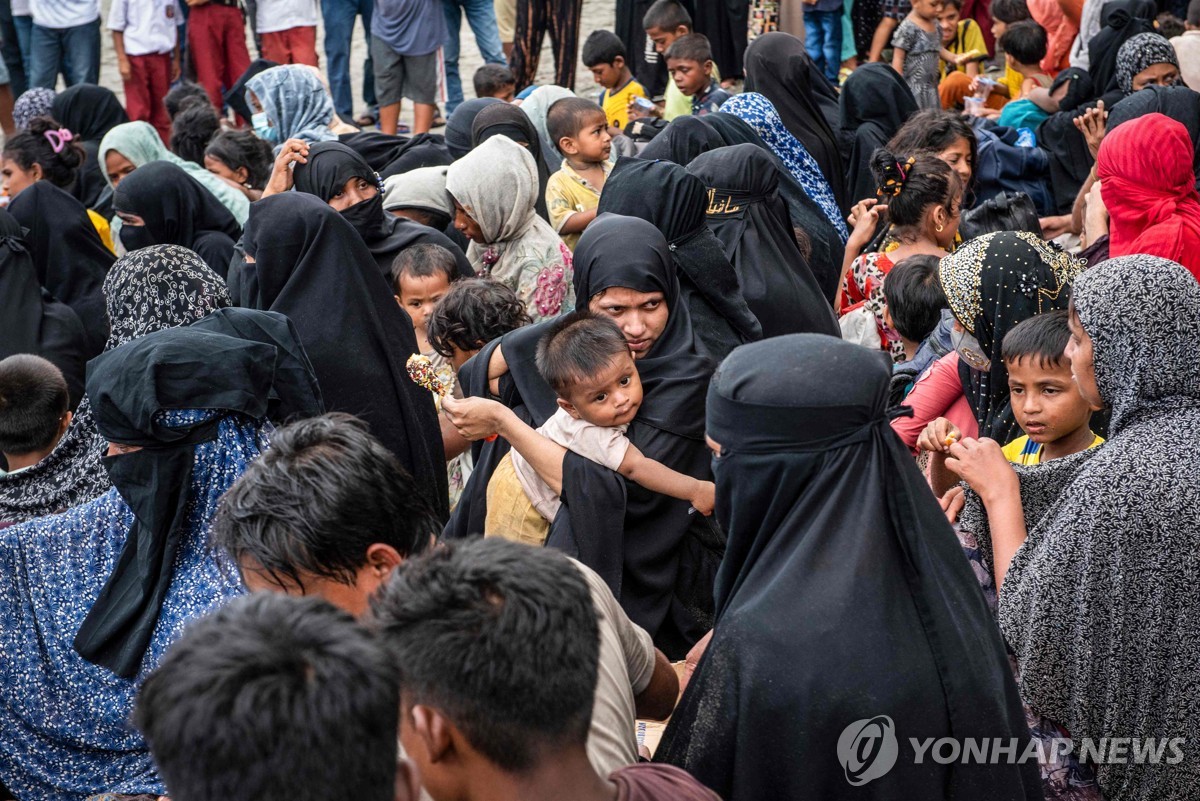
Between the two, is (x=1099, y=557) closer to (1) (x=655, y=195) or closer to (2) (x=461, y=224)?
(1) (x=655, y=195)

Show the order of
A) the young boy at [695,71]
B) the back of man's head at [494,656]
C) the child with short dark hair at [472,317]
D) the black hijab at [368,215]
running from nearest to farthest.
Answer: the back of man's head at [494,656]
the child with short dark hair at [472,317]
the black hijab at [368,215]
the young boy at [695,71]

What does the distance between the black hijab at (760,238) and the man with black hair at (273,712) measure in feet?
10.0

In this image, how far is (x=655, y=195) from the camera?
392 centimetres

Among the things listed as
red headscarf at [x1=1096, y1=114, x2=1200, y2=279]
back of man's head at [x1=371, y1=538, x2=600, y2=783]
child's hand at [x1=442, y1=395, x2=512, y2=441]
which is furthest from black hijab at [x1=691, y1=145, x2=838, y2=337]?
back of man's head at [x1=371, y1=538, x2=600, y2=783]

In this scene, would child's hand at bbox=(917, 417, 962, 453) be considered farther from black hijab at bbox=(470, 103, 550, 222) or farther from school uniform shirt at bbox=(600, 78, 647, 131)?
school uniform shirt at bbox=(600, 78, 647, 131)

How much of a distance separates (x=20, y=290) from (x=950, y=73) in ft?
22.5

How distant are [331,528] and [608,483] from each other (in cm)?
95

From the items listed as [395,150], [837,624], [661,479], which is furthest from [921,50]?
[837,624]

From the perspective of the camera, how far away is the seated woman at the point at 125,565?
2.70m

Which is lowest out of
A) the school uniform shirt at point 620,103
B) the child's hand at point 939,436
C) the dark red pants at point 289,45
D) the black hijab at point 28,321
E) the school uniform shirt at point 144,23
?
the black hijab at point 28,321

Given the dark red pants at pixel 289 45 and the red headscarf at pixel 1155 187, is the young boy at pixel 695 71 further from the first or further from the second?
the dark red pants at pixel 289 45

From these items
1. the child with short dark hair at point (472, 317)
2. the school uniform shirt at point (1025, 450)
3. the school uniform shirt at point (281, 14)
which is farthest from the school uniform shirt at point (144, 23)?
the school uniform shirt at point (1025, 450)

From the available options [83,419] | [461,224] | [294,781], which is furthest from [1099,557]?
[461,224]

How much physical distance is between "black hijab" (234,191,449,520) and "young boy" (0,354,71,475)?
734 millimetres
